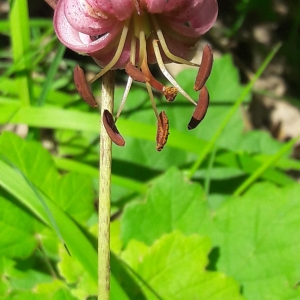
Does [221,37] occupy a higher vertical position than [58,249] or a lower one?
higher

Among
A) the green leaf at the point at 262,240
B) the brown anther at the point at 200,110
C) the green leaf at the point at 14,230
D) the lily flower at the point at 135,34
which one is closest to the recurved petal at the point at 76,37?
the lily flower at the point at 135,34

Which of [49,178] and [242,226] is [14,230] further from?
[242,226]

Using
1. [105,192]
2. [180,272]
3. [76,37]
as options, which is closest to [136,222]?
[180,272]

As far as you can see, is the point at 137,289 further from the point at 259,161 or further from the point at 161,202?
the point at 259,161

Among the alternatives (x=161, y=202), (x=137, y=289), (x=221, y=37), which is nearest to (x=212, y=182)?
(x=161, y=202)

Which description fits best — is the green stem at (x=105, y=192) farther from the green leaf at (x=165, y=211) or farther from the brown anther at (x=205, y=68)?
the green leaf at (x=165, y=211)

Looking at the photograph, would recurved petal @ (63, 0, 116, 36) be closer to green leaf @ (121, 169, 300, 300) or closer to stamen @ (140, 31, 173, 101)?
stamen @ (140, 31, 173, 101)

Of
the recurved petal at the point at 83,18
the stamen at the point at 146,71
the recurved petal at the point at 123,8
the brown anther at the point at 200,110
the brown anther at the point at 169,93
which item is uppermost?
the recurved petal at the point at 123,8
